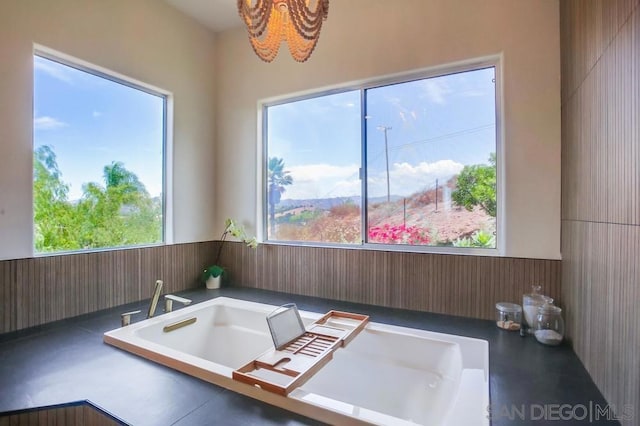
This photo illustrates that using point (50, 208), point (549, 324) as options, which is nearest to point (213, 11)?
point (50, 208)

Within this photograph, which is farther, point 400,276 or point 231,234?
point 231,234

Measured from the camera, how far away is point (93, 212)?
208 cm

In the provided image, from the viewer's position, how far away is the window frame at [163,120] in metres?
1.81

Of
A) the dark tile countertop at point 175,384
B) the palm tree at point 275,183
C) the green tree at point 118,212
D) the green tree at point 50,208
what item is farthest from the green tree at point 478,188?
the green tree at point 50,208

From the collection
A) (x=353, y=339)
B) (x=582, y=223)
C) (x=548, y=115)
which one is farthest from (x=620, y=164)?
(x=353, y=339)

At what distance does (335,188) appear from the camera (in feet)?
8.13

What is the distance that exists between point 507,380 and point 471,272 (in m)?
0.74

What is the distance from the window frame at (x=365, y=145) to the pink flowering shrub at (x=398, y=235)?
30 mm

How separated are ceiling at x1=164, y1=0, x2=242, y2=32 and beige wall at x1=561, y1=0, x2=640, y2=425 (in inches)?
88.5

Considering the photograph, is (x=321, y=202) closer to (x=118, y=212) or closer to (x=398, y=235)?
(x=398, y=235)

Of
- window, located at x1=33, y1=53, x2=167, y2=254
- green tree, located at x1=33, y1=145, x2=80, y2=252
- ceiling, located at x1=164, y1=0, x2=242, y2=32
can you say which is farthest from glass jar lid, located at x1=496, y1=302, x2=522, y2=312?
ceiling, located at x1=164, y1=0, x2=242, y2=32

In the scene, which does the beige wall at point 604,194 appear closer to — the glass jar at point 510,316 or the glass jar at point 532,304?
the glass jar at point 532,304

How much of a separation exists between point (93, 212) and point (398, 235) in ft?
6.71

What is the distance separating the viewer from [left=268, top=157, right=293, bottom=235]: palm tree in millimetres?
2734
